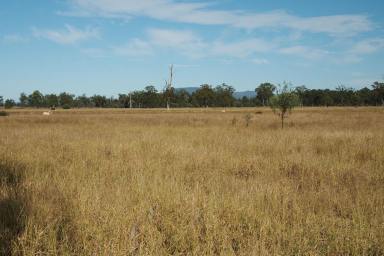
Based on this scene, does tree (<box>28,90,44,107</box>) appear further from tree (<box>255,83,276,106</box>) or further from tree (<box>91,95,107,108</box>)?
tree (<box>255,83,276,106</box>)

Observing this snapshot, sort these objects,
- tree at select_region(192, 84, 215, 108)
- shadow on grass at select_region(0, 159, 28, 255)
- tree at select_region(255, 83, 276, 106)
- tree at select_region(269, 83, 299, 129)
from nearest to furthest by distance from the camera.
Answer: shadow on grass at select_region(0, 159, 28, 255), tree at select_region(269, 83, 299, 129), tree at select_region(192, 84, 215, 108), tree at select_region(255, 83, 276, 106)

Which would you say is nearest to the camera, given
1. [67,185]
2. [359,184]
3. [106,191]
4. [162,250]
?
[162,250]

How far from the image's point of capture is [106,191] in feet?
20.7

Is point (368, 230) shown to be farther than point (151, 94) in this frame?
No

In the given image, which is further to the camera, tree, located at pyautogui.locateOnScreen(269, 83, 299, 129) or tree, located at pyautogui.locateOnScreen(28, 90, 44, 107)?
tree, located at pyautogui.locateOnScreen(28, 90, 44, 107)

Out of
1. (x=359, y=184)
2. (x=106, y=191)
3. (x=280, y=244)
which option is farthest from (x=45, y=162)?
(x=359, y=184)

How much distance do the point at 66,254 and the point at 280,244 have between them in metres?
2.52

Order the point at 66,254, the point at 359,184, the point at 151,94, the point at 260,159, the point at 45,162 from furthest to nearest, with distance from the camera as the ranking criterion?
1. the point at 151,94
2. the point at 260,159
3. the point at 45,162
4. the point at 359,184
5. the point at 66,254

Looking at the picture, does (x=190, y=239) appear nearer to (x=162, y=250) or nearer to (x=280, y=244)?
(x=162, y=250)

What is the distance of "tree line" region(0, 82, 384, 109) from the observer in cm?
11250

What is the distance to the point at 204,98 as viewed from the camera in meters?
126

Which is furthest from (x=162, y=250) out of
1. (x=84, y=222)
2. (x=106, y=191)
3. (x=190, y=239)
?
(x=106, y=191)

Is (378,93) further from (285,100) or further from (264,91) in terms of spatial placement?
(285,100)

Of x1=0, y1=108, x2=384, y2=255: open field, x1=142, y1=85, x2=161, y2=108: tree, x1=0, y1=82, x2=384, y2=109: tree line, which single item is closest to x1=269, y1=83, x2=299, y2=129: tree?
x1=0, y1=108, x2=384, y2=255: open field
